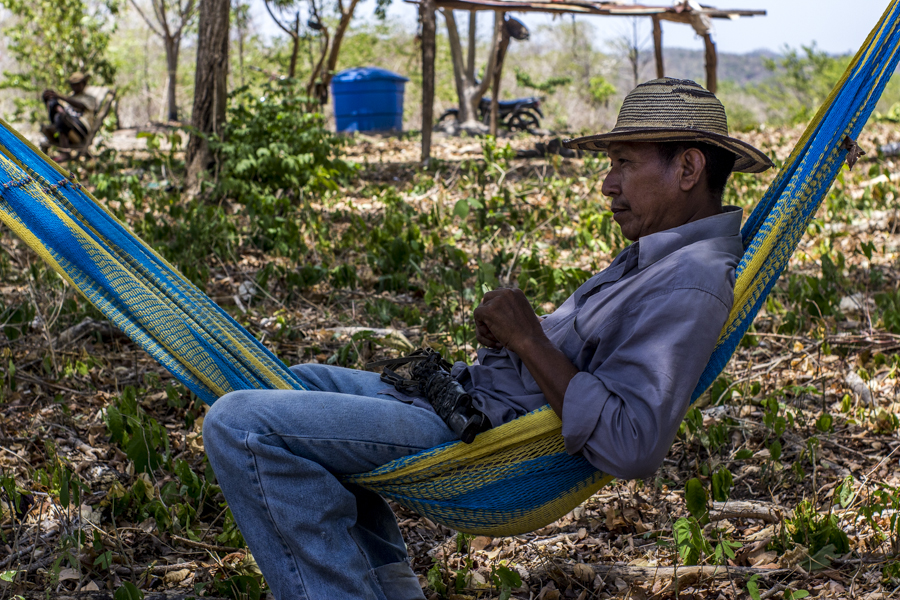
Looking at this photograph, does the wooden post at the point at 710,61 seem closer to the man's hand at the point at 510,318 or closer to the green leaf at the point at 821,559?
the green leaf at the point at 821,559

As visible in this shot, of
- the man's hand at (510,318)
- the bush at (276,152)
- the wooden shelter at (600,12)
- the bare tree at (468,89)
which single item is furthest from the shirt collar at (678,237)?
the bare tree at (468,89)

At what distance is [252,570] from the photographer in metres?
2.08

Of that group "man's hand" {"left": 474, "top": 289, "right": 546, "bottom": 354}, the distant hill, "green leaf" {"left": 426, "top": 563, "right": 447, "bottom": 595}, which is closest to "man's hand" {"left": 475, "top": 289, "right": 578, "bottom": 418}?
"man's hand" {"left": 474, "top": 289, "right": 546, "bottom": 354}

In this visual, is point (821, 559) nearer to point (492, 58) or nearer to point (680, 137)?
point (680, 137)

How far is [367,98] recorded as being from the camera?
13.7 meters

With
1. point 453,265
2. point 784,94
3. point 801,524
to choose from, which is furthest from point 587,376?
point 784,94

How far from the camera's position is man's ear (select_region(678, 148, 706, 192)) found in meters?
1.70

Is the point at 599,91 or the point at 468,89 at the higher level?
the point at 599,91

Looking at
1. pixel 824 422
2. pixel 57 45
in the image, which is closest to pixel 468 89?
pixel 57 45

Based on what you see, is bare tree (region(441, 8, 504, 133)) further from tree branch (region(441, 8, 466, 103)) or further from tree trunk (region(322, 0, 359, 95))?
tree trunk (region(322, 0, 359, 95))

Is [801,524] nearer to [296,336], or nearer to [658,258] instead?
[658,258]

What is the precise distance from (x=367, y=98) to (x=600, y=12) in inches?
274

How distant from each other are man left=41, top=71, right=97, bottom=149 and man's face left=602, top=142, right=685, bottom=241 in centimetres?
798

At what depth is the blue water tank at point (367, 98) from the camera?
1364 centimetres
